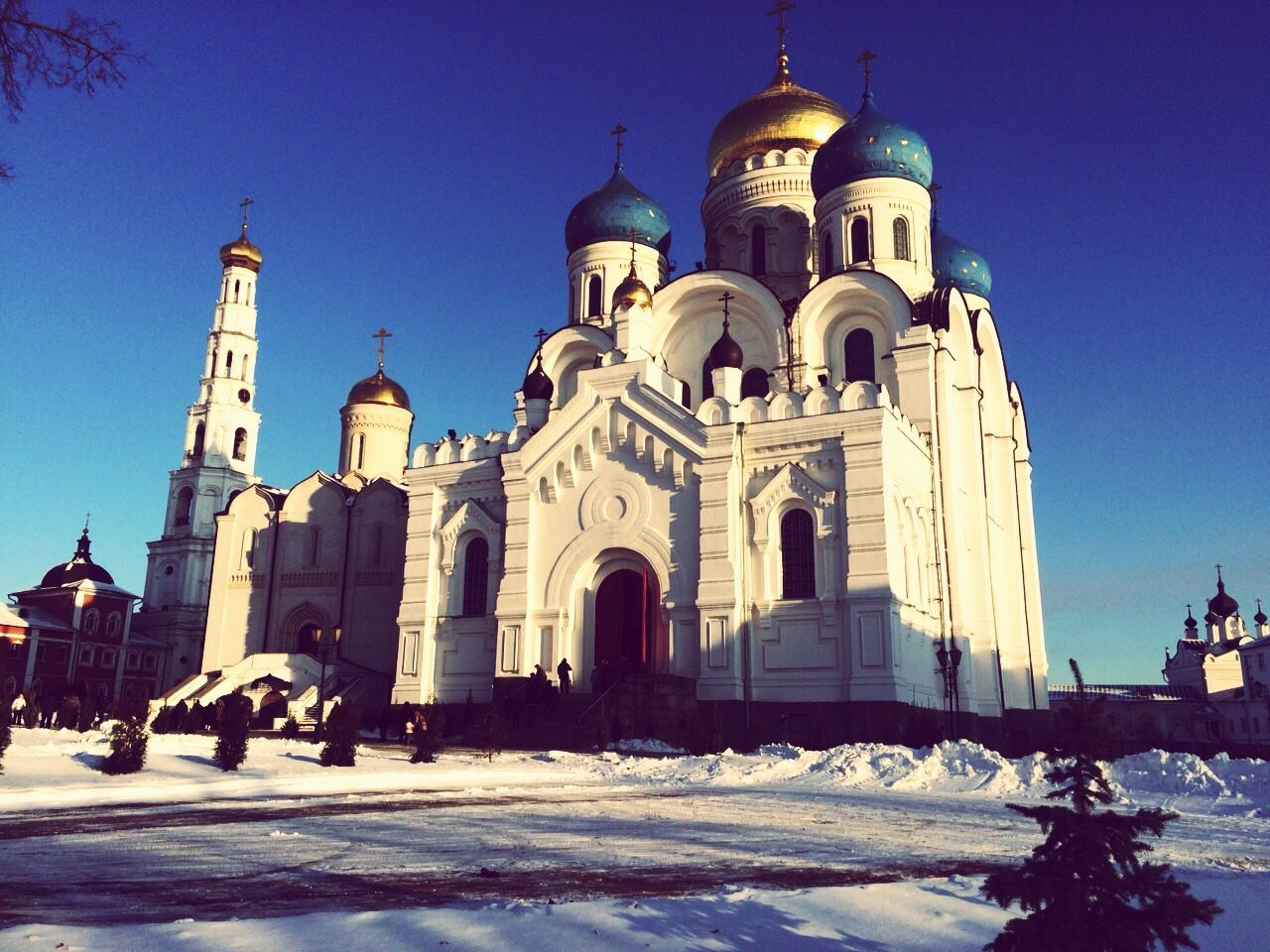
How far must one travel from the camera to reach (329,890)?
5.71 meters

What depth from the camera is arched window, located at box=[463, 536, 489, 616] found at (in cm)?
2591

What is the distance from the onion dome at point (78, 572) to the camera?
45406 millimetres

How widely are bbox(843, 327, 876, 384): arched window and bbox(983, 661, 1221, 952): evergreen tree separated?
23.6 meters

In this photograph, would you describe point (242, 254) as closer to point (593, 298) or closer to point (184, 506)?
point (184, 506)

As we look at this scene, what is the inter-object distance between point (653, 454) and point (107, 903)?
18894 mm

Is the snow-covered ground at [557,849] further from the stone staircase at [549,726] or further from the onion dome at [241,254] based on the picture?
the onion dome at [241,254]

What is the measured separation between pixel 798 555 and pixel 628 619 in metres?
4.32

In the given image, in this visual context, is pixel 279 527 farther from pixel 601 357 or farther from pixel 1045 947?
pixel 1045 947

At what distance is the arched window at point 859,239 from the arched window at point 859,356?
8.10ft

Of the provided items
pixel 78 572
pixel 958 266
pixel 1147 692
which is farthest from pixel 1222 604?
pixel 78 572

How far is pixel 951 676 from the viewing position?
73.8ft

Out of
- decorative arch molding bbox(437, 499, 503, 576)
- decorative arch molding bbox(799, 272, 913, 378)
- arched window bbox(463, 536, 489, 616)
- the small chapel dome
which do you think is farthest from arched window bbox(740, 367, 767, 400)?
arched window bbox(463, 536, 489, 616)

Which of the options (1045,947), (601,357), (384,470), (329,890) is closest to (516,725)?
(601,357)

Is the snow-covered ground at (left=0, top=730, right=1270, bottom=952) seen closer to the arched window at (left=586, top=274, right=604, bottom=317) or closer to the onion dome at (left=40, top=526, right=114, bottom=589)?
the arched window at (left=586, top=274, right=604, bottom=317)
